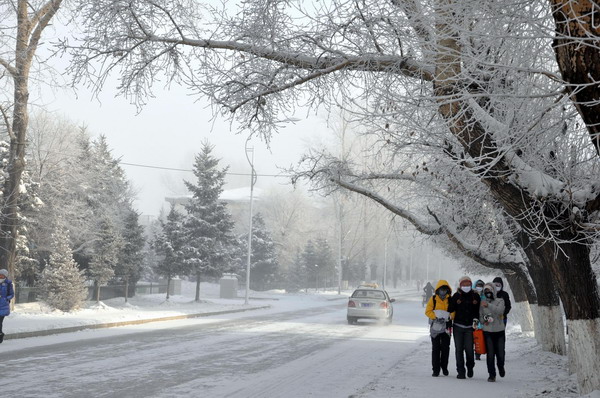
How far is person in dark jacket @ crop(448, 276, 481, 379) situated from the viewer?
451 inches

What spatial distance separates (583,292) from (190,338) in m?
12.0

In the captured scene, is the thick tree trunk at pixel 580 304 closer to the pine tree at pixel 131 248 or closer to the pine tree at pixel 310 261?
the pine tree at pixel 131 248

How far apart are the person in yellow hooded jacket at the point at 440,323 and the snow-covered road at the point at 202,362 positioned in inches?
51.9

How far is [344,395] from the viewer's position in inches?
391

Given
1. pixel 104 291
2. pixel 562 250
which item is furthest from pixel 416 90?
pixel 104 291

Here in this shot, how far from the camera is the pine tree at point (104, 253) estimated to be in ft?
103

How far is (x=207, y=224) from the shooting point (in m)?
37.5

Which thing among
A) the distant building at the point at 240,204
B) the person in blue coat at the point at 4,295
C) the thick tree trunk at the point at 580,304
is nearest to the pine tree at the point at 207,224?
the person in blue coat at the point at 4,295

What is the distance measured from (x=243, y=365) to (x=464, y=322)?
179 inches

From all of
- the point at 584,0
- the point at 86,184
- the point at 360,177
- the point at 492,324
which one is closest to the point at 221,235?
the point at 86,184

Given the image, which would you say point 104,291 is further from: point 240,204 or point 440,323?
point 240,204

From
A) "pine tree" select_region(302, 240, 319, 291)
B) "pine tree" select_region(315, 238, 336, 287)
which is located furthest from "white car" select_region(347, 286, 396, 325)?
"pine tree" select_region(315, 238, 336, 287)

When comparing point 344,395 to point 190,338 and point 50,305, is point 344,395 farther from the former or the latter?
point 50,305

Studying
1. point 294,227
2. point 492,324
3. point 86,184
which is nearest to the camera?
point 492,324
